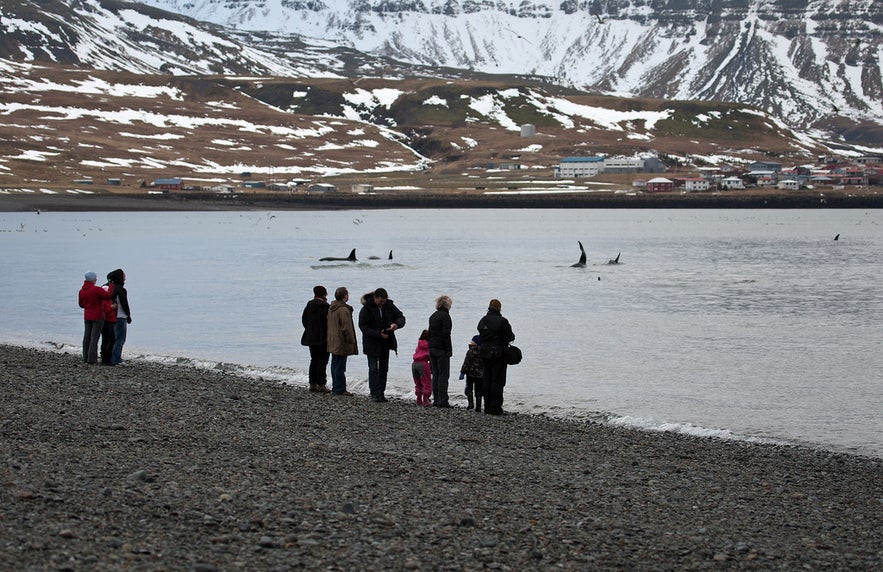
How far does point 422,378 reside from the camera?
23.6 metres

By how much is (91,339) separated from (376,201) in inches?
6515

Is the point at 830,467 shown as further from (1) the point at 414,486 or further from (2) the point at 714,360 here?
Result: (2) the point at 714,360

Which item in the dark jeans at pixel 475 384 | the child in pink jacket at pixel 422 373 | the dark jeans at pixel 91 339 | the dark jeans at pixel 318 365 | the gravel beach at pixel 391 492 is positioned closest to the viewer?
the gravel beach at pixel 391 492

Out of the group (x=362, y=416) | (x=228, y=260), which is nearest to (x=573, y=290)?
(x=228, y=260)

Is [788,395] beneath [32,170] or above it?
beneath

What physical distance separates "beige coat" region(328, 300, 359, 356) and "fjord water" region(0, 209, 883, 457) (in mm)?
3930

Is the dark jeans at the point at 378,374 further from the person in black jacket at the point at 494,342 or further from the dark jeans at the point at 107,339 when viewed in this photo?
the dark jeans at the point at 107,339

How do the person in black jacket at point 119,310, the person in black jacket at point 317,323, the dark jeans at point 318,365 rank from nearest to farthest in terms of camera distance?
1. the person in black jacket at point 317,323
2. the dark jeans at point 318,365
3. the person in black jacket at point 119,310

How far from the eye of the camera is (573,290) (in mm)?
56812

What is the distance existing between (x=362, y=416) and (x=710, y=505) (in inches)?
305

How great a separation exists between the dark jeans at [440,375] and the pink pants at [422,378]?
15.5 inches

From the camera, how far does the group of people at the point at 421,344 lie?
68.8 feet

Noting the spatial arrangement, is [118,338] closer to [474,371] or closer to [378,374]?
[378,374]

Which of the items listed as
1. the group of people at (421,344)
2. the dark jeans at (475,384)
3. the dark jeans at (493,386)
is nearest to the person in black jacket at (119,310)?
the group of people at (421,344)
